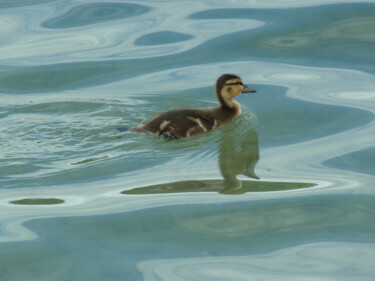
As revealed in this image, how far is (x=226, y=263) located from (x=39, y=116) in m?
3.16

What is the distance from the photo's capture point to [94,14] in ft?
30.4

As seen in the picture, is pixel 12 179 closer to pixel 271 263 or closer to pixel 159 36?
pixel 271 263

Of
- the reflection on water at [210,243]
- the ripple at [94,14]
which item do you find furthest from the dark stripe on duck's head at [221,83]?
the ripple at [94,14]

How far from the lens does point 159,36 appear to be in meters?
8.73

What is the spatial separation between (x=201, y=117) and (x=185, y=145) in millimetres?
509

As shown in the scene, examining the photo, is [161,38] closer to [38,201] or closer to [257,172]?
[257,172]

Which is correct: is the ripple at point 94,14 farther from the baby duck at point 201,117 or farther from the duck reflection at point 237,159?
the duck reflection at point 237,159

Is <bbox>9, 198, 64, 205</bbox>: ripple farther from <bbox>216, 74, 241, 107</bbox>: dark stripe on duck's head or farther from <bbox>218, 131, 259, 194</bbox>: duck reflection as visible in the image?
<bbox>216, 74, 241, 107</bbox>: dark stripe on duck's head

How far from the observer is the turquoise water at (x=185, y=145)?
4.10 meters

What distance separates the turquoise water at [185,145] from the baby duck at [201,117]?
120mm

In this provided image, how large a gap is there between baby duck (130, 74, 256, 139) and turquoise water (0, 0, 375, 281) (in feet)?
0.39

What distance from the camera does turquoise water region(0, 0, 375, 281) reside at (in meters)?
4.10

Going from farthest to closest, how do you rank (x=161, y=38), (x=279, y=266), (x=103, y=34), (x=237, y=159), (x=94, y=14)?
(x=94, y=14), (x=103, y=34), (x=161, y=38), (x=237, y=159), (x=279, y=266)

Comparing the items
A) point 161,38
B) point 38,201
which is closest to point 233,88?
point 161,38
